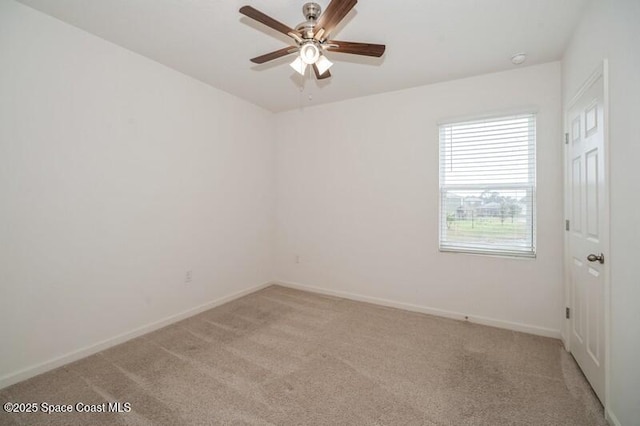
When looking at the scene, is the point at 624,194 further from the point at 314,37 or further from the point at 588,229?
the point at 314,37

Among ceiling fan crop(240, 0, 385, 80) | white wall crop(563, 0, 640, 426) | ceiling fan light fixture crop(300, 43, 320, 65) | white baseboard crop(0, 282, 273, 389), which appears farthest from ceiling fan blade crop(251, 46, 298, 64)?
white baseboard crop(0, 282, 273, 389)

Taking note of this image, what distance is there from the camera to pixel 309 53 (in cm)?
191

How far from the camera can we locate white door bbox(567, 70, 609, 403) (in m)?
1.84

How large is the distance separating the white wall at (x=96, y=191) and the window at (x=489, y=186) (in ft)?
9.35

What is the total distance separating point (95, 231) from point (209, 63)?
78.6 inches

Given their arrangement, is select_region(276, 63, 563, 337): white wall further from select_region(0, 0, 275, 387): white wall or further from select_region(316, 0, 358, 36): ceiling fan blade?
select_region(316, 0, 358, 36): ceiling fan blade

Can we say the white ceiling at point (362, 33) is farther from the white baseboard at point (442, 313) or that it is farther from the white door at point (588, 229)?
the white baseboard at point (442, 313)

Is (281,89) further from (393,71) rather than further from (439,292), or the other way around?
→ (439,292)

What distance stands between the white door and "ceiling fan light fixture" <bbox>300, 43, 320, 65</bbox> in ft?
6.13

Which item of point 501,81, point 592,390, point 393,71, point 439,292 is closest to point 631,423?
point 592,390

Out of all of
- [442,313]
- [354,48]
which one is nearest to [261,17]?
[354,48]

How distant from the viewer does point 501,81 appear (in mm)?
3010

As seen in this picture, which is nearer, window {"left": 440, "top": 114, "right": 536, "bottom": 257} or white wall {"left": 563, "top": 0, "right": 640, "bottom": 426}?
white wall {"left": 563, "top": 0, "right": 640, "bottom": 426}

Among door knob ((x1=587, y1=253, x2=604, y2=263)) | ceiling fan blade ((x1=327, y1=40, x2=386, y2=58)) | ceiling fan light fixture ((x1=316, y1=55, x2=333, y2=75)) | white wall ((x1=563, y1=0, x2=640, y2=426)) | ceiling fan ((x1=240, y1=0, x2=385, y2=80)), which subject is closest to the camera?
white wall ((x1=563, y1=0, x2=640, y2=426))
